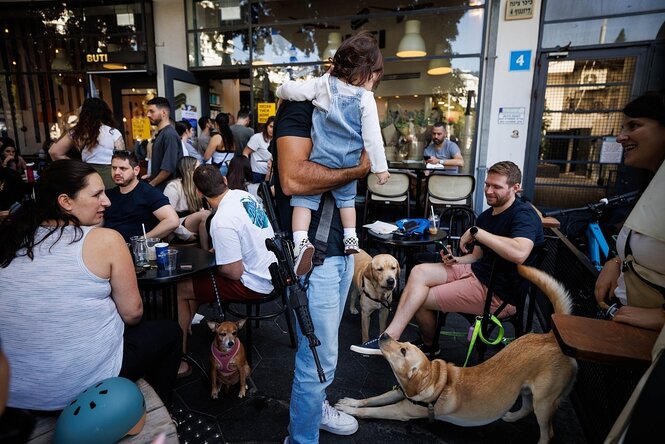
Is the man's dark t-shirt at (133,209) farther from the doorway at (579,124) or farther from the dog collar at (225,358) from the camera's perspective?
the doorway at (579,124)

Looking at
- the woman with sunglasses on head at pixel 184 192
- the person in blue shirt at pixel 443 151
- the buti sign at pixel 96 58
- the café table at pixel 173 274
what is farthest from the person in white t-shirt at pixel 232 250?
the buti sign at pixel 96 58

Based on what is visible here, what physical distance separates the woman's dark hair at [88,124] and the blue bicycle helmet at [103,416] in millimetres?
3569

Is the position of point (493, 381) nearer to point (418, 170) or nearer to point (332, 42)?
point (418, 170)

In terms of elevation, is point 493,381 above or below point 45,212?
below

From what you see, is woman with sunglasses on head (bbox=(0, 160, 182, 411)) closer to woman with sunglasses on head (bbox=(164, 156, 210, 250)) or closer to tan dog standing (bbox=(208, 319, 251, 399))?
tan dog standing (bbox=(208, 319, 251, 399))

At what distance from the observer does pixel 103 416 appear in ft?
4.30

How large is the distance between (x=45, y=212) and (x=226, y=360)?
1431 millimetres

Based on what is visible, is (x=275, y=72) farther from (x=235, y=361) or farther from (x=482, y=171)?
(x=235, y=361)

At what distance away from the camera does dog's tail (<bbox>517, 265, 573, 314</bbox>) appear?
2109 millimetres

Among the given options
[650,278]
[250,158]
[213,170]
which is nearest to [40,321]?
[213,170]

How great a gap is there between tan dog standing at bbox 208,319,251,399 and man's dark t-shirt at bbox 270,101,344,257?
44.6 inches

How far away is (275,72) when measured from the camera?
7930mm

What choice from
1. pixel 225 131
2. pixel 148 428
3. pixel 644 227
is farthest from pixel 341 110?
pixel 225 131

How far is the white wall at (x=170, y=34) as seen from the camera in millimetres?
8031
